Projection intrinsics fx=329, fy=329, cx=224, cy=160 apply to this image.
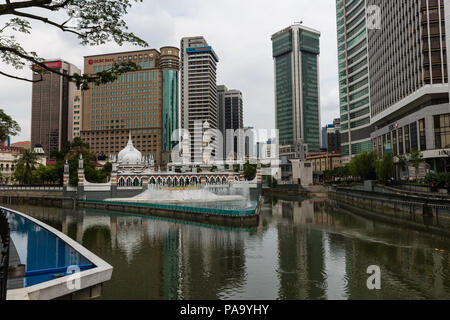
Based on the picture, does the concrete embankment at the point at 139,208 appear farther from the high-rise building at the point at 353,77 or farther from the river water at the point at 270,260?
the high-rise building at the point at 353,77

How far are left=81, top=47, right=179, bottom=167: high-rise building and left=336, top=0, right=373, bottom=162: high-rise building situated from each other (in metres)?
86.8

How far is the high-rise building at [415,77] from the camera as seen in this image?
6316cm

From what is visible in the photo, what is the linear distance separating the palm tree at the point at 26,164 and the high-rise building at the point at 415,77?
94586 millimetres

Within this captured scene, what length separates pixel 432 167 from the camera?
219 ft

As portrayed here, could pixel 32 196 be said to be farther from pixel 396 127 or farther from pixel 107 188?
pixel 396 127

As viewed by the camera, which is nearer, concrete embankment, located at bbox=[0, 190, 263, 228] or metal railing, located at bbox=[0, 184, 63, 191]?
concrete embankment, located at bbox=[0, 190, 263, 228]

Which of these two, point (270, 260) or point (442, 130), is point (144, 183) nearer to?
point (270, 260)

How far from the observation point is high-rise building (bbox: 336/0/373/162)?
115750mm

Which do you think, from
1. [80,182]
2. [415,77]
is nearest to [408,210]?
[415,77]

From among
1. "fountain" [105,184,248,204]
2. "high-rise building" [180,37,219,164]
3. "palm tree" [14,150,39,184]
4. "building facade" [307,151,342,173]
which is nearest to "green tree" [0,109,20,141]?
"fountain" [105,184,248,204]

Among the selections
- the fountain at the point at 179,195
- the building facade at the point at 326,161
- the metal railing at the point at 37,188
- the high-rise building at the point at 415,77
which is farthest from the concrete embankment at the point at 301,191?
the metal railing at the point at 37,188

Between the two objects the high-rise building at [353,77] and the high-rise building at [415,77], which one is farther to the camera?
the high-rise building at [353,77]

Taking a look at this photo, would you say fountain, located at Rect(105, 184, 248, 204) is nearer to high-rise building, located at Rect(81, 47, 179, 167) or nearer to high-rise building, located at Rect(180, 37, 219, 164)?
high-rise building, located at Rect(81, 47, 179, 167)
